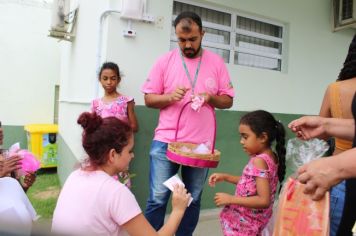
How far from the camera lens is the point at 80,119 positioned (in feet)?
5.19

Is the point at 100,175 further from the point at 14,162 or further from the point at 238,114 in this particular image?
the point at 238,114

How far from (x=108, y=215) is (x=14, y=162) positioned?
3.16 ft

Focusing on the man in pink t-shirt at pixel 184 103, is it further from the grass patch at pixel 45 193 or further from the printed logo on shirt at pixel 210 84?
the grass patch at pixel 45 193

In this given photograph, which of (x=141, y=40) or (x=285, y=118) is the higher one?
(x=141, y=40)

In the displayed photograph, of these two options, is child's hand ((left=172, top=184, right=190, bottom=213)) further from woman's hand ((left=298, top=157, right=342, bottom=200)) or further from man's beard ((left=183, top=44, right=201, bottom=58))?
man's beard ((left=183, top=44, right=201, bottom=58))

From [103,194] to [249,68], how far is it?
2.99 m

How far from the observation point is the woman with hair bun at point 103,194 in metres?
1.46

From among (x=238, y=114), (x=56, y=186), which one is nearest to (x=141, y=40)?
(x=238, y=114)

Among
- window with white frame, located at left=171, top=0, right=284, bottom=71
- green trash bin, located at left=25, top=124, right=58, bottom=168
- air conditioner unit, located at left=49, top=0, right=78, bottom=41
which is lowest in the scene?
green trash bin, located at left=25, top=124, right=58, bottom=168

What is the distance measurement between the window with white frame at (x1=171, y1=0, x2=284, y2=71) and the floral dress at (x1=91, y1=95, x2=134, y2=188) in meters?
0.99

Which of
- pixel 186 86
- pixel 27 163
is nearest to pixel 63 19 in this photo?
pixel 27 163

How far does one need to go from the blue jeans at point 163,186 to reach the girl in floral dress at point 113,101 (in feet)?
1.74

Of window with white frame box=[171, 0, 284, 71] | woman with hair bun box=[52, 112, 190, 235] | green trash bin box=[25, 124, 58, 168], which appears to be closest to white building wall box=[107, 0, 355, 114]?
window with white frame box=[171, 0, 284, 71]

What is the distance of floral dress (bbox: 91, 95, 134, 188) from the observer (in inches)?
115
